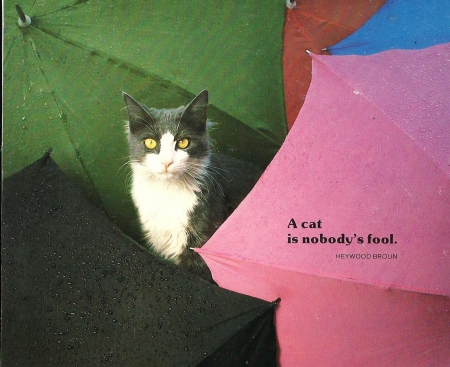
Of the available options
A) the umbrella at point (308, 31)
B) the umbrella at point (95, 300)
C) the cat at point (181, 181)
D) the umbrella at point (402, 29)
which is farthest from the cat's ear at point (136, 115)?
the umbrella at point (402, 29)

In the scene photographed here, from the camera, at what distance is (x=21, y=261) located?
0.91m

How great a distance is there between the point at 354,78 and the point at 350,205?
0.24 meters

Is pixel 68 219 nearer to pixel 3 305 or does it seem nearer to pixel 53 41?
pixel 3 305

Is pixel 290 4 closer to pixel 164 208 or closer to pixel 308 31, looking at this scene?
pixel 308 31

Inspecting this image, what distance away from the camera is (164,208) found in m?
0.96

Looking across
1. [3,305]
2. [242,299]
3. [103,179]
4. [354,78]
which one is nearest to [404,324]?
[242,299]

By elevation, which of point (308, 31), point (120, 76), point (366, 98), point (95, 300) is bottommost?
point (95, 300)

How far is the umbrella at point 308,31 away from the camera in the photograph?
0.98 m

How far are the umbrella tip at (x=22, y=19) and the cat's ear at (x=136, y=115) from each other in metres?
0.22

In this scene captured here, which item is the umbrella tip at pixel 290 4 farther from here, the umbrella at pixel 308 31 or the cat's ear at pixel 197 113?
the cat's ear at pixel 197 113

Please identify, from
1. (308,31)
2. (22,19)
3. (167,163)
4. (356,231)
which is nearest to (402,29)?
(308,31)

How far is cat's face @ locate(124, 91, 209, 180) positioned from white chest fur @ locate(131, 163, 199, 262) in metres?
0.02

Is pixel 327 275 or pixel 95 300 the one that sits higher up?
Result: pixel 327 275

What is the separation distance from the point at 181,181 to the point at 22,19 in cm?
Answer: 42
